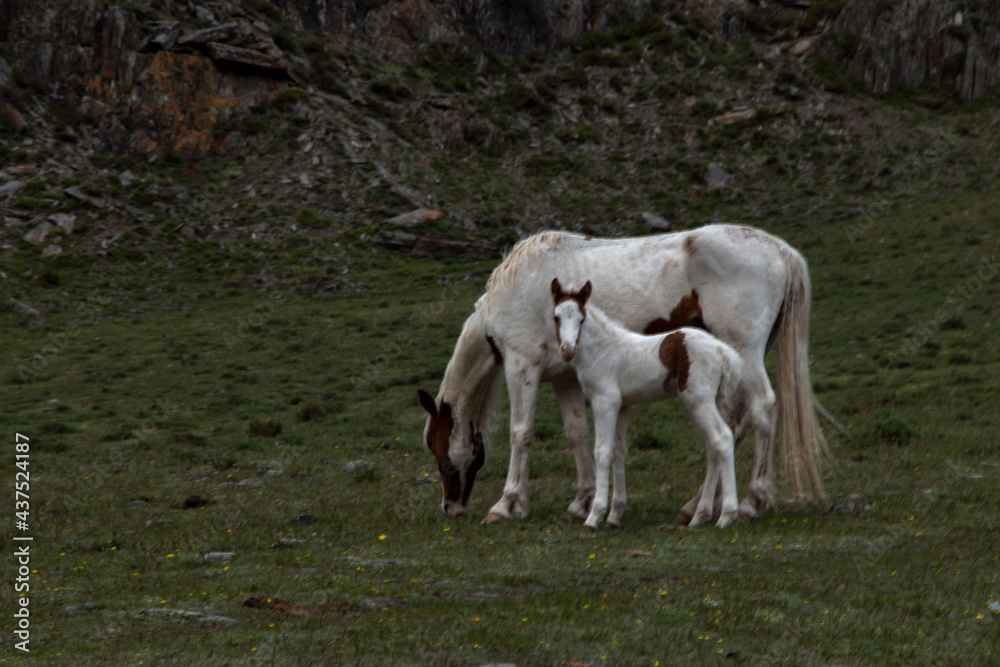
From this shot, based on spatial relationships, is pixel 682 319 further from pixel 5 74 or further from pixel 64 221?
pixel 5 74

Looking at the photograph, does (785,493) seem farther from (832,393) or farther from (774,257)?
(832,393)

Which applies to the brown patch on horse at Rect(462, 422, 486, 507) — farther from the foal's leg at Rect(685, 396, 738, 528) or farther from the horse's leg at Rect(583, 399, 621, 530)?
the foal's leg at Rect(685, 396, 738, 528)

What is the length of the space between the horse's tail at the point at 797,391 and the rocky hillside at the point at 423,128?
28.3 meters

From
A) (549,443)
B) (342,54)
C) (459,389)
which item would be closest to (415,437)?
(549,443)

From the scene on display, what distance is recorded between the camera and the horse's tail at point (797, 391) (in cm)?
968

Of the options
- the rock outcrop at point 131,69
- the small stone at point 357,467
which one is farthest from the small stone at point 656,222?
the small stone at point 357,467

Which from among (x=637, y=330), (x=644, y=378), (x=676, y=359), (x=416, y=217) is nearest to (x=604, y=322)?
(x=644, y=378)

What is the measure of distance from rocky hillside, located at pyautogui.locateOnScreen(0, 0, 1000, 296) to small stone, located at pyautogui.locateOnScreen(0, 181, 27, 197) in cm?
9

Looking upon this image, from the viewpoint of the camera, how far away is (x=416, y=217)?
41.7 m

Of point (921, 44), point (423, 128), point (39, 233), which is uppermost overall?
point (921, 44)

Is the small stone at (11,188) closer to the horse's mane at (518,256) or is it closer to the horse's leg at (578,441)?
the horse's mane at (518,256)

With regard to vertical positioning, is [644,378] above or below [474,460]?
above

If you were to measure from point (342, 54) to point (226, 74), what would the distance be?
8969mm

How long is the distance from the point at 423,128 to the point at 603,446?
43896 mm
